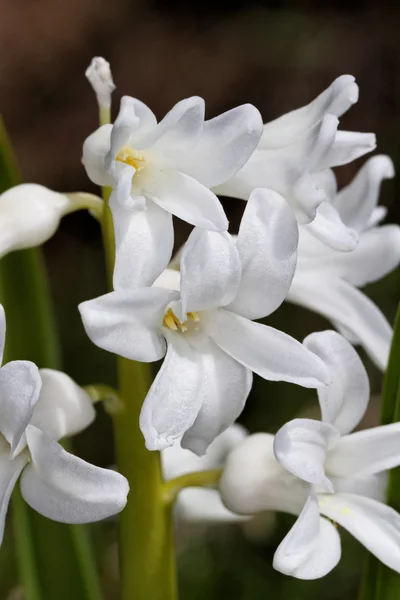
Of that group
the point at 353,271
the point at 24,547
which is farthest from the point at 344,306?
the point at 24,547

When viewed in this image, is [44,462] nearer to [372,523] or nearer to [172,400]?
[172,400]

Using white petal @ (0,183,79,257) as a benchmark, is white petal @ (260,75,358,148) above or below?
above

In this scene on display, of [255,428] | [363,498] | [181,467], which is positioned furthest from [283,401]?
[363,498]

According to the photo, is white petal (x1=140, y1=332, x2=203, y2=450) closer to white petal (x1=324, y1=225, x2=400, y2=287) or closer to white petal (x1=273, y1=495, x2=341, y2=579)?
white petal (x1=273, y1=495, x2=341, y2=579)

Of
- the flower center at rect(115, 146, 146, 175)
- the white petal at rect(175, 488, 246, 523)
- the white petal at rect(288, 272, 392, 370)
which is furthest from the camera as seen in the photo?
the white petal at rect(175, 488, 246, 523)

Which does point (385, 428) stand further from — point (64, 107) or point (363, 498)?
point (64, 107)

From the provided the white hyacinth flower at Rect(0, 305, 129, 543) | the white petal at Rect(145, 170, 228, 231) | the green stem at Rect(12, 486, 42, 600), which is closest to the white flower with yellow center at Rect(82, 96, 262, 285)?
the white petal at Rect(145, 170, 228, 231)

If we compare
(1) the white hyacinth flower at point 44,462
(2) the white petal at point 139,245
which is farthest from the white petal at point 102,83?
(1) the white hyacinth flower at point 44,462
